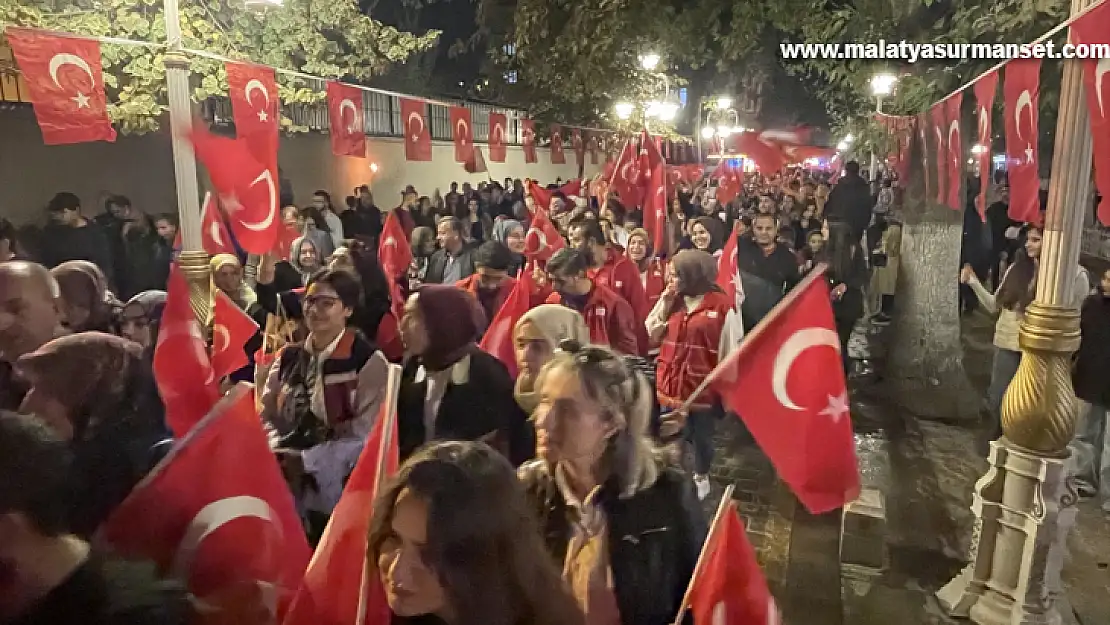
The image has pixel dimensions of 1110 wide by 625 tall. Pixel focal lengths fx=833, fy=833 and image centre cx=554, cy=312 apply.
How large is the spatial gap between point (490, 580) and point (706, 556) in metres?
0.86

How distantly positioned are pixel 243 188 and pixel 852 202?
10.0m

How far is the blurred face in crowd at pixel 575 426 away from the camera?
8.95 feet

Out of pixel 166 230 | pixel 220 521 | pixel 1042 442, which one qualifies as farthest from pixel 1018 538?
pixel 166 230

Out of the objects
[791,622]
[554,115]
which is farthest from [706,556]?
[554,115]

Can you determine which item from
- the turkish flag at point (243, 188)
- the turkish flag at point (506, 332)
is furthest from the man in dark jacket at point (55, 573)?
the turkish flag at point (243, 188)

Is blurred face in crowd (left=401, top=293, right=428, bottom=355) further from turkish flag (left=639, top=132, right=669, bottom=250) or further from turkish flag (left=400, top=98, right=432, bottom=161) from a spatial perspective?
turkish flag (left=400, top=98, right=432, bottom=161)

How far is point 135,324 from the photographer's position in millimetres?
4891

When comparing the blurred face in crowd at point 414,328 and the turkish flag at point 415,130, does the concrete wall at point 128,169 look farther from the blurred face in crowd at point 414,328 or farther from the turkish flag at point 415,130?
the blurred face in crowd at point 414,328

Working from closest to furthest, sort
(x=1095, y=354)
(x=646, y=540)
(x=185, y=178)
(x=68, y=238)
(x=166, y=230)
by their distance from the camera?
1. (x=646, y=540)
2. (x=1095, y=354)
3. (x=185, y=178)
4. (x=68, y=238)
5. (x=166, y=230)

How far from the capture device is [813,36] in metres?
9.02

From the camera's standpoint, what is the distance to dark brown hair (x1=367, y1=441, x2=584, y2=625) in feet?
6.64

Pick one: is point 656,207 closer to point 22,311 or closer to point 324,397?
point 324,397

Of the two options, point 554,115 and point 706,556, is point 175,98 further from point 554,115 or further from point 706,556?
point 554,115

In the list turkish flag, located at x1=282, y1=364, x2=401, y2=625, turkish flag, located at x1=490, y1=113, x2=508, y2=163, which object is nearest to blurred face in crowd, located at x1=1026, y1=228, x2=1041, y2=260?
turkish flag, located at x1=282, y1=364, x2=401, y2=625
